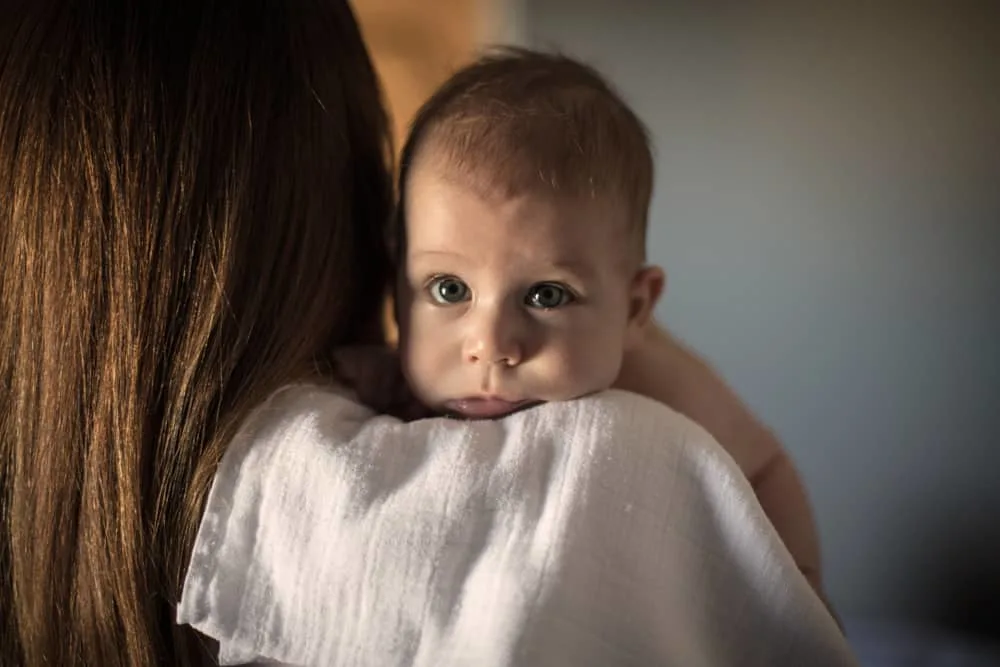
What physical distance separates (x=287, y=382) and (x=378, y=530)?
0.49 ft

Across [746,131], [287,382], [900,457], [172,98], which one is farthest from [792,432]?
[172,98]

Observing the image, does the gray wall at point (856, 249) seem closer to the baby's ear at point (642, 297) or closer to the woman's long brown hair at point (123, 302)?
the baby's ear at point (642, 297)

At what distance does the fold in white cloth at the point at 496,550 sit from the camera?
1.79 ft

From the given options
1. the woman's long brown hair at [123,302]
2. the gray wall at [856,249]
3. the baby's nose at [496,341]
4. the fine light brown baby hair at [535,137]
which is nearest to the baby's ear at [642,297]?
the fine light brown baby hair at [535,137]

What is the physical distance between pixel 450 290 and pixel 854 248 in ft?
2.00

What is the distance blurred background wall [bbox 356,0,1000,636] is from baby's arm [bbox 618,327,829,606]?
0.32 meters

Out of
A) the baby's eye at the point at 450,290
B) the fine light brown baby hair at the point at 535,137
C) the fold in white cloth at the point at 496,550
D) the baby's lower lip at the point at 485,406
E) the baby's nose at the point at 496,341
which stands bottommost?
the fold in white cloth at the point at 496,550

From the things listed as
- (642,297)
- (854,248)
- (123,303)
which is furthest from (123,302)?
(854,248)

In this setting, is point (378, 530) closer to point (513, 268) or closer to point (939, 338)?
point (513, 268)

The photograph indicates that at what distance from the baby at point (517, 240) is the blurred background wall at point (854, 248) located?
31 centimetres

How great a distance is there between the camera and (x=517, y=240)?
0.64 m

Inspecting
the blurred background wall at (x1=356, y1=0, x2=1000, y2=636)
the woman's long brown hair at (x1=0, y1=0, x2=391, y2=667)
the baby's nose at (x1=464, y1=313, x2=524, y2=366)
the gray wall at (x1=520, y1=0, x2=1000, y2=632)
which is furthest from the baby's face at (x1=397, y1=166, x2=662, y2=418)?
the gray wall at (x1=520, y1=0, x2=1000, y2=632)

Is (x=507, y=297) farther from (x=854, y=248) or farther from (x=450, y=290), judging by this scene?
(x=854, y=248)

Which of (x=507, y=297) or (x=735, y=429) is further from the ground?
(x=507, y=297)
